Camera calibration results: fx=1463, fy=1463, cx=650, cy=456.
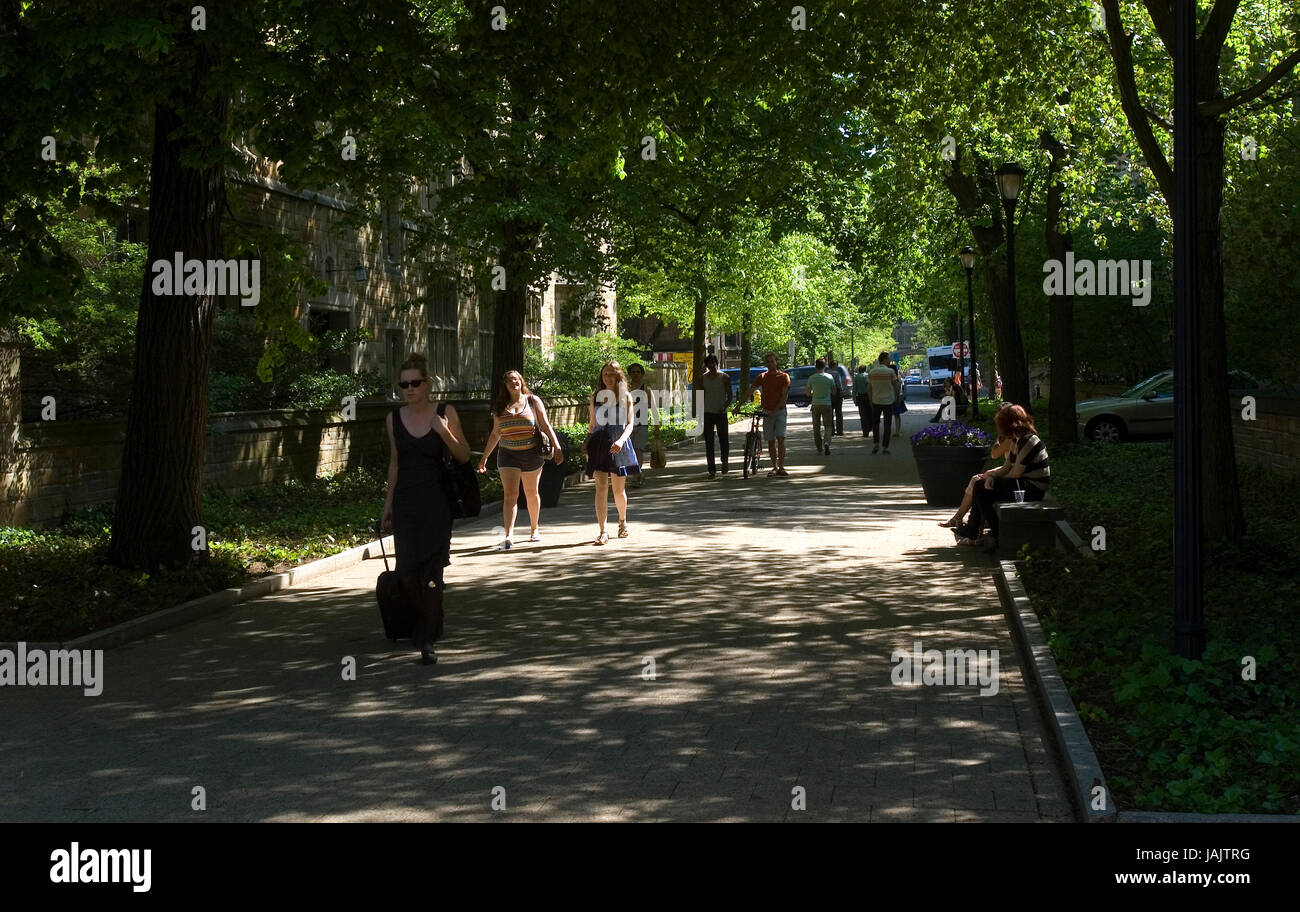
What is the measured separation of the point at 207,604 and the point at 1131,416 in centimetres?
2491

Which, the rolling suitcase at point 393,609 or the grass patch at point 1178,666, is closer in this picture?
the grass patch at point 1178,666

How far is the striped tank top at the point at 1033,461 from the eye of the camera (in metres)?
14.1

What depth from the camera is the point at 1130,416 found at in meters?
32.0

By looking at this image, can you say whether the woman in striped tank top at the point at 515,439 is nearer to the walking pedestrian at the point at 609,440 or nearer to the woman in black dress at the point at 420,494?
the walking pedestrian at the point at 609,440

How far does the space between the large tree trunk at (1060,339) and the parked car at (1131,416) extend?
4.68 metres

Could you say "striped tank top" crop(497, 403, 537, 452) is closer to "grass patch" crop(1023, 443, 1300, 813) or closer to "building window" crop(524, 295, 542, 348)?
"grass patch" crop(1023, 443, 1300, 813)

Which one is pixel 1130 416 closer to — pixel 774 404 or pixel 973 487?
pixel 774 404

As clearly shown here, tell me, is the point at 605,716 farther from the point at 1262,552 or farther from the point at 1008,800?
the point at 1262,552

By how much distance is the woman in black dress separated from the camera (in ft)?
31.0

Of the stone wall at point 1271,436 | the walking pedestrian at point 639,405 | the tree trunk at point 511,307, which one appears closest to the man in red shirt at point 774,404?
the walking pedestrian at point 639,405

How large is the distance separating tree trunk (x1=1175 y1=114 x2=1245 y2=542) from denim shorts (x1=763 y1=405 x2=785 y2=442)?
1266 cm
